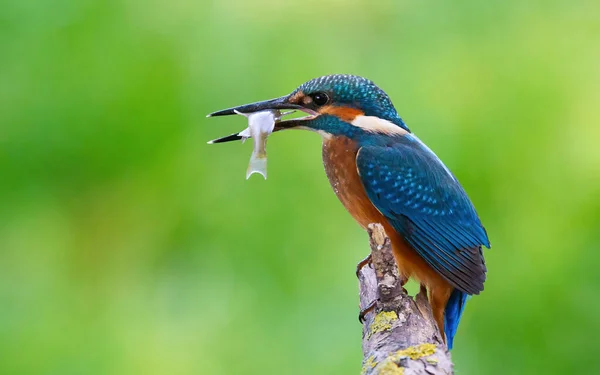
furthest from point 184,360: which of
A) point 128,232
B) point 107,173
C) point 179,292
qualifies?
point 107,173

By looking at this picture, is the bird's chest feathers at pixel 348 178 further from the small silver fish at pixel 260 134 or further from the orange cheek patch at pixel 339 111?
the small silver fish at pixel 260 134

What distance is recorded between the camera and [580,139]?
323cm

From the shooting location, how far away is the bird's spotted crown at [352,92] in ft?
7.55

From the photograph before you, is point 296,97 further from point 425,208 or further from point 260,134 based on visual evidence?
point 425,208

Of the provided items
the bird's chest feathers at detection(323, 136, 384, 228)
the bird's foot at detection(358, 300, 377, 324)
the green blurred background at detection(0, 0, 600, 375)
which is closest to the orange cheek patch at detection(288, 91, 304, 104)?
the bird's chest feathers at detection(323, 136, 384, 228)

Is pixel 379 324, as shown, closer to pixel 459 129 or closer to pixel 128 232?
pixel 459 129

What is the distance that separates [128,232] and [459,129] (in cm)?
146

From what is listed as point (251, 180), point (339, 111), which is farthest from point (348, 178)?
point (251, 180)

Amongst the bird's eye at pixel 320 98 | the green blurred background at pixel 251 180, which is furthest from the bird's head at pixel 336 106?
the green blurred background at pixel 251 180

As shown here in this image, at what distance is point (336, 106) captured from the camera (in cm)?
232

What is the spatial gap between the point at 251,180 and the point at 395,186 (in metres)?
1.23

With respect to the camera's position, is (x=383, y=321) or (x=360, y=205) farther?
(x=360, y=205)

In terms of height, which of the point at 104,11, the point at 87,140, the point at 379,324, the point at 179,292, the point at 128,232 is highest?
the point at 104,11

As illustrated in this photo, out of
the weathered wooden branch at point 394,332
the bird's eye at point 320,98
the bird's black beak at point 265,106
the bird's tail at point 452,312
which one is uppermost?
the bird's eye at point 320,98
